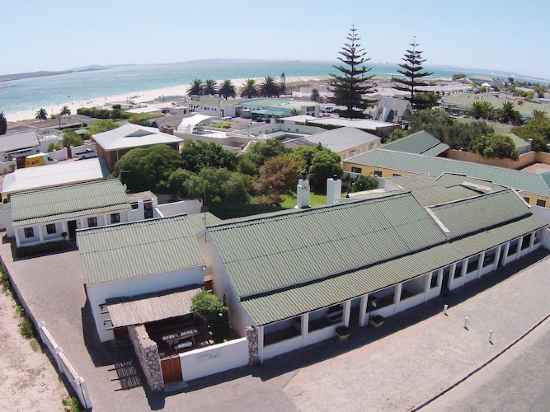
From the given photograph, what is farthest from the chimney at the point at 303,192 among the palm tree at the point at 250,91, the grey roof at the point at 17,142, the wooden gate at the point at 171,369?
the palm tree at the point at 250,91

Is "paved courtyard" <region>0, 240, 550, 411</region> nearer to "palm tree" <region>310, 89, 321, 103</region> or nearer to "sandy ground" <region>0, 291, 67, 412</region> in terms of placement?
"sandy ground" <region>0, 291, 67, 412</region>

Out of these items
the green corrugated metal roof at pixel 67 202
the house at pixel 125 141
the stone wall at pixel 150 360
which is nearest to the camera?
the stone wall at pixel 150 360

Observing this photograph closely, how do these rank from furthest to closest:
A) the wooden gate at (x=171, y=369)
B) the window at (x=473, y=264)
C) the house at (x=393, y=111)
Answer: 1. the house at (x=393, y=111)
2. the window at (x=473, y=264)
3. the wooden gate at (x=171, y=369)

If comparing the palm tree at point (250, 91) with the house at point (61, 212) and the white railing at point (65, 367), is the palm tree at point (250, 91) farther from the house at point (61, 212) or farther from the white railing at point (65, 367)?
the white railing at point (65, 367)

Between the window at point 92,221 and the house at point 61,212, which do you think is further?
the window at point 92,221

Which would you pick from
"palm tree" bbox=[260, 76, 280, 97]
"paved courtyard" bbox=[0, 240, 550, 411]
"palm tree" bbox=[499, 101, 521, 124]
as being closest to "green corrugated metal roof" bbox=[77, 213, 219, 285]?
"paved courtyard" bbox=[0, 240, 550, 411]

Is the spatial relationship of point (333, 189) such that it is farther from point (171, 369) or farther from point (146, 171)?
point (171, 369)

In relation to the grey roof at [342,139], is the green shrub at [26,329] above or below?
below
